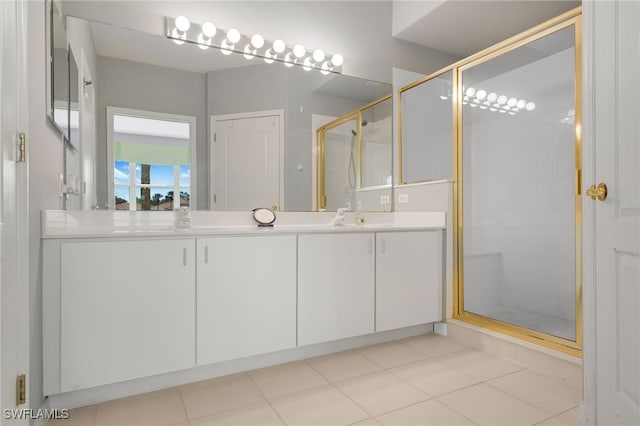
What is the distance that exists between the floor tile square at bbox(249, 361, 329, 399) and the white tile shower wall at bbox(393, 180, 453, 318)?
1.22m

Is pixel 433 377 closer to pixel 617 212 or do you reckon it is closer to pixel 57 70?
pixel 617 212

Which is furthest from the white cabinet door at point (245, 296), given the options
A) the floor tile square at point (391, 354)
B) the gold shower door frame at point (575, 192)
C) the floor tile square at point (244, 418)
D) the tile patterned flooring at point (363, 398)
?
the gold shower door frame at point (575, 192)

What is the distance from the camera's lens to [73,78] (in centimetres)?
186

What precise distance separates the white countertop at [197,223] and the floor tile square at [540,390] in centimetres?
A: 108

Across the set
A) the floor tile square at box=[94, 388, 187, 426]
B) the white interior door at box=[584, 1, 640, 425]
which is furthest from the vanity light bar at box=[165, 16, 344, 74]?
the floor tile square at box=[94, 388, 187, 426]

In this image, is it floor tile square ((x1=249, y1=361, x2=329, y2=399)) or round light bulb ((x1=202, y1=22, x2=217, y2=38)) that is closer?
floor tile square ((x1=249, y1=361, x2=329, y2=399))

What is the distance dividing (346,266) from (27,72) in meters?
1.78

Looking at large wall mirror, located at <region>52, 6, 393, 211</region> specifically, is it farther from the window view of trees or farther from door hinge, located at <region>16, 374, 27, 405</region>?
door hinge, located at <region>16, 374, 27, 405</region>

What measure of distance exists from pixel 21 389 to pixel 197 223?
4.01ft

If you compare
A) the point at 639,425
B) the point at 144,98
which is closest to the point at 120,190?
the point at 144,98

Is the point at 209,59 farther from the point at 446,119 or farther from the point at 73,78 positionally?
the point at 446,119

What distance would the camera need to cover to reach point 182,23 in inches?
90.2

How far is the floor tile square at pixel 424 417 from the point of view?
152cm

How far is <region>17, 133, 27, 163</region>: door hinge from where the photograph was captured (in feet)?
3.89
